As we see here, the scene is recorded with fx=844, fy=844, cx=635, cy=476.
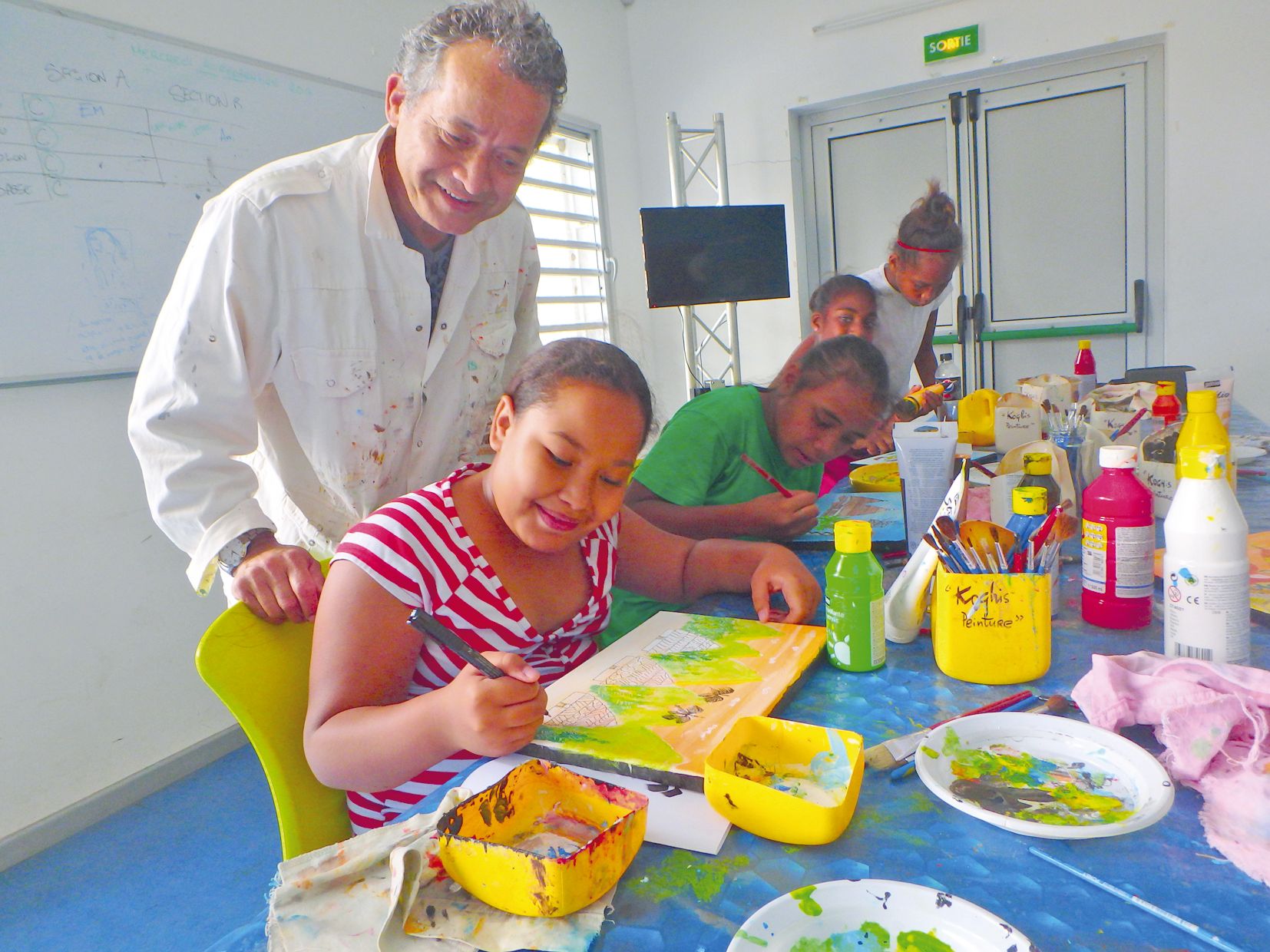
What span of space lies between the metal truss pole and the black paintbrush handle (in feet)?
12.9

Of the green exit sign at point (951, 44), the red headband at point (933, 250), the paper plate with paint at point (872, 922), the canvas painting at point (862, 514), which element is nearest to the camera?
the paper plate with paint at point (872, 922)

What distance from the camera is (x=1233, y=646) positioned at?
32.9 inches

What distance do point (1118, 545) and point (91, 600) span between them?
2508 millimetres

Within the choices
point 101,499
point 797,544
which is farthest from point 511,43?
point 101,499

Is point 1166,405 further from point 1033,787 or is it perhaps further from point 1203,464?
point 1033,787

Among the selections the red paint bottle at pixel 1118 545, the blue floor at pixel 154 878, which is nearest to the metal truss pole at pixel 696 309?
the blue floor at pixel 154 878

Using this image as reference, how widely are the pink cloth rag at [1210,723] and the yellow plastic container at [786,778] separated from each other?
258mm

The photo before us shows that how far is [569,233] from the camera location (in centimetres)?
477

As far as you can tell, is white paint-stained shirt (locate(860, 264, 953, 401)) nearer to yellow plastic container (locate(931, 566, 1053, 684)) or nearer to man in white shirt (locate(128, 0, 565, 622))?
man in white shirt (locate(128, 0, 565, 622))

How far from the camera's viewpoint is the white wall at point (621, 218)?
224 cm

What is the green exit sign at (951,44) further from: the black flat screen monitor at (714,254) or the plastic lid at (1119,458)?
the plastic lid at (1119,458)

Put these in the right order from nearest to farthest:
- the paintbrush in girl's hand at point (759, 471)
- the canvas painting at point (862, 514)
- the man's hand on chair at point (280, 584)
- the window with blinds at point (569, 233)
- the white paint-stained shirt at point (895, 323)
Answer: the man's hand on chair at point (280, 584) < the canvas painting at point (862, 514) < the paintbrush in girl's hand at point (759, 471) < the white paint-stained shirt at point (895, 323) < the window with blinds at point (569, 233)

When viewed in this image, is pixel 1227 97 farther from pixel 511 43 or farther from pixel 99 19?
pixel 99 19

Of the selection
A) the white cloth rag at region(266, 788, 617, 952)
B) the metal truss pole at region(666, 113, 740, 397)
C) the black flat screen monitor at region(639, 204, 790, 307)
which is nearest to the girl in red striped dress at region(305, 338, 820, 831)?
the white cloth rag at region(266, 788, 617, 952)
